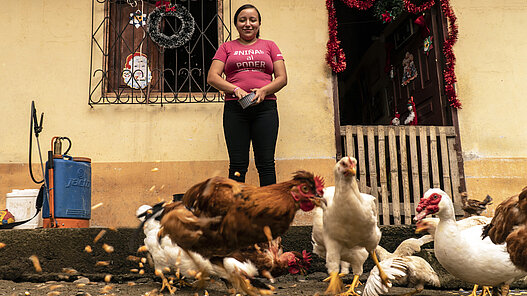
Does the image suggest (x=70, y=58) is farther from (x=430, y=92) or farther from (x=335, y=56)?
(x=430, y=92)

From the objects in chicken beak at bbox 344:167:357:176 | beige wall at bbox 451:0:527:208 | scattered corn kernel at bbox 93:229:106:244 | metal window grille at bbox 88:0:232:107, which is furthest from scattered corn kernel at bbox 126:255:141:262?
beige wall at bbox 451:0:527:208

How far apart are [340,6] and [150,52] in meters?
4.70

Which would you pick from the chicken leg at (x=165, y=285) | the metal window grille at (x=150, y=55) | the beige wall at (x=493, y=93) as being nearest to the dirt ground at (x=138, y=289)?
the chicken leg at (x=165, y=285)

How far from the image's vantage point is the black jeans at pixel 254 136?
4.48 metres

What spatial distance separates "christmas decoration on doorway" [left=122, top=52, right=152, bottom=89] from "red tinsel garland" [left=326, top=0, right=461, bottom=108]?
8.04 feet

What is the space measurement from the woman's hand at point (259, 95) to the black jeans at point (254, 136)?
0.15 meters

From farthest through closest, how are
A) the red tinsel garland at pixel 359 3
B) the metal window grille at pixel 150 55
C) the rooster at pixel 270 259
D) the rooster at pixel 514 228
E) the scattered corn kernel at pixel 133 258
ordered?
the red tinsel garland at pixel 359 3
the metal window grille at pixel 150 55
the scattered corn kernel at pixel 133 258
the rooster at pixel 270 259
the rooster at pixel 514 228

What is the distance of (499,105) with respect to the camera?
6461 mm

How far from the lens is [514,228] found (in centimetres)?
307

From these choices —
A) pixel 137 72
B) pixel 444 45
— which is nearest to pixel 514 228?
pixel 444 45

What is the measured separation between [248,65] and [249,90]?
26 centimetres

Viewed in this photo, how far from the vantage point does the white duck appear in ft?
10.7

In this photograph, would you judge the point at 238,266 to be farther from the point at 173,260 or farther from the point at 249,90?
the point at 249,90

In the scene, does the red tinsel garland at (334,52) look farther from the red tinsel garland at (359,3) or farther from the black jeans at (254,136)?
the black jeans at (254,136)
